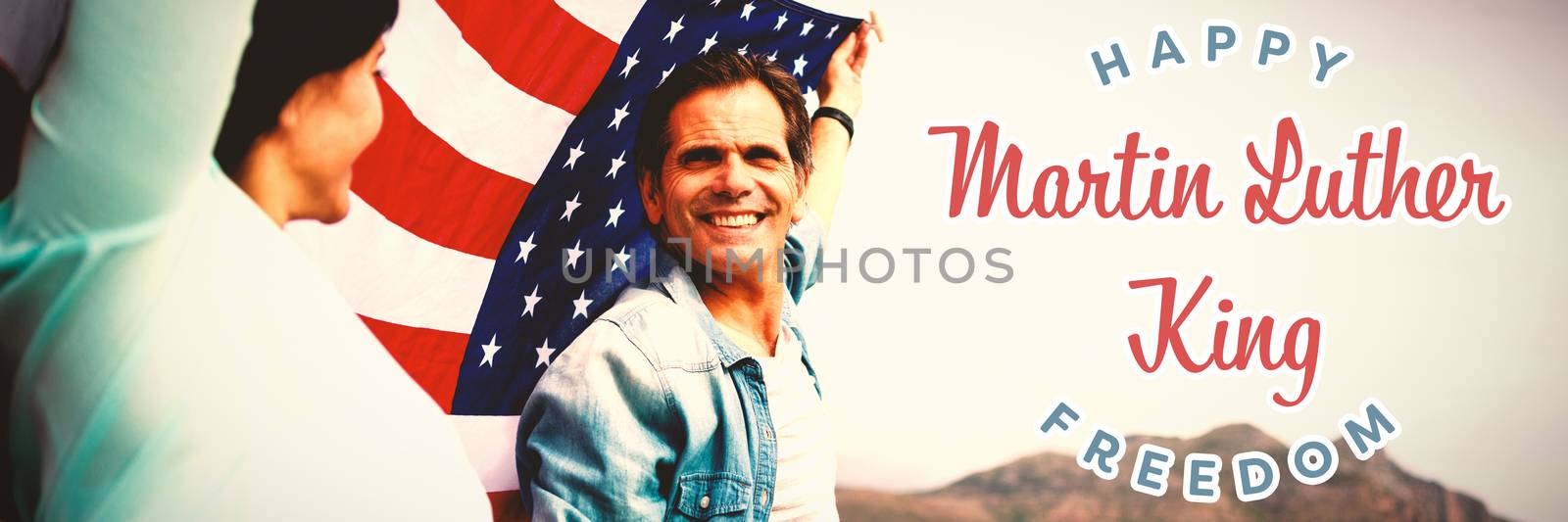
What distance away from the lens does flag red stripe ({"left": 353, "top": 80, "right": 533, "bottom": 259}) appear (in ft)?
4.92

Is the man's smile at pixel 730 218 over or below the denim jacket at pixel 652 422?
over

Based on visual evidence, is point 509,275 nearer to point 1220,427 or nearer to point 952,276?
point 952,276

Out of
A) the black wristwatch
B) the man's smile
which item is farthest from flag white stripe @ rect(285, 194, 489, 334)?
the black wristwatch

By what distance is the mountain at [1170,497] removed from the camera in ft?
9.21

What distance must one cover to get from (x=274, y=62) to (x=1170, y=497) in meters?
2.54

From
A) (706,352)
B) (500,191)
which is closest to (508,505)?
(706,352)

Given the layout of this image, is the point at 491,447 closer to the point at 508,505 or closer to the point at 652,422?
the point at 508,505

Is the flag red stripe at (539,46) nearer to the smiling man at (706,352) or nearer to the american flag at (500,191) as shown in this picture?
the american flag at (500,191)

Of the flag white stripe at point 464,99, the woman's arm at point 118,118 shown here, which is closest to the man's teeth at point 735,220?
the flag white stripe at point 464,99

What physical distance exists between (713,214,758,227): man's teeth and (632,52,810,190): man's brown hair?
0.44 ft

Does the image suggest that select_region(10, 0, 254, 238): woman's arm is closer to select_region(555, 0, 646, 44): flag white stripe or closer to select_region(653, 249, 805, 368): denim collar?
select_region(555, 0, 646, 44): flag white stripe

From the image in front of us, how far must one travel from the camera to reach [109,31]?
4.03ft

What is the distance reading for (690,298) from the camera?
6.06 feet

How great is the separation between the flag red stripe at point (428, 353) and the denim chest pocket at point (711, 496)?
15.7 inches
